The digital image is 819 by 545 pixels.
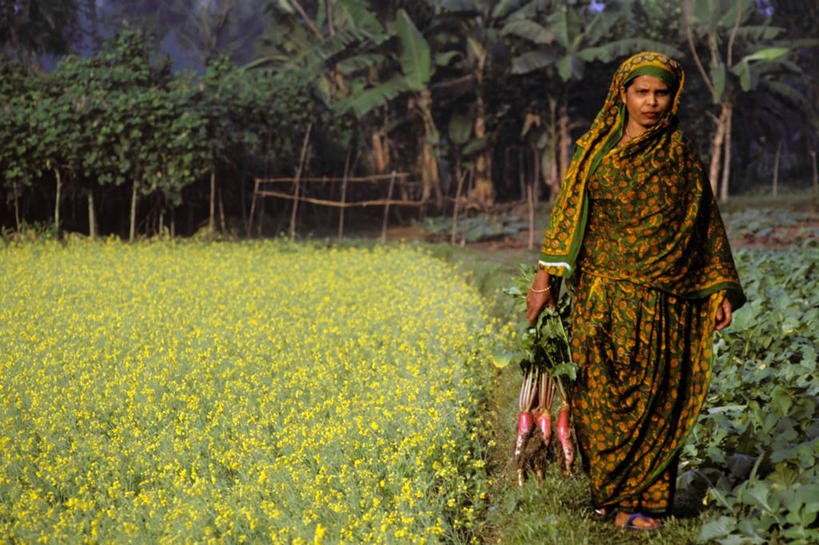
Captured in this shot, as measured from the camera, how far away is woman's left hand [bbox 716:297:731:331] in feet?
10.8

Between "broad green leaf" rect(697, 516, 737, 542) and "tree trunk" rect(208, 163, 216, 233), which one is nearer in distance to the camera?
"broad green leaf" rect(697, 516, 737, 542)

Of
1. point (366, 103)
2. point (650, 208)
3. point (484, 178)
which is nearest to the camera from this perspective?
point (650, 208)

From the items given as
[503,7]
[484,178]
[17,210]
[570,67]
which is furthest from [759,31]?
[17,210]

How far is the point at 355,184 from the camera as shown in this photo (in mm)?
21750

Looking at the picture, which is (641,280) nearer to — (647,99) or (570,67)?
(647,99)

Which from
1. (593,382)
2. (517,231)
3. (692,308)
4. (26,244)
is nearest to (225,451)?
(593,382)

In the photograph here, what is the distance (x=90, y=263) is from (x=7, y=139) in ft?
13.4

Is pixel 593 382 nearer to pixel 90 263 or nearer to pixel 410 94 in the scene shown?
pixel 90 263

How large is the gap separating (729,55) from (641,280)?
1910 cm

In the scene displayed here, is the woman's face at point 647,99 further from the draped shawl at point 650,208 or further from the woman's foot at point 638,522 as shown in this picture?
the woman's foot at point 638,522

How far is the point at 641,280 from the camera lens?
10.5 feet

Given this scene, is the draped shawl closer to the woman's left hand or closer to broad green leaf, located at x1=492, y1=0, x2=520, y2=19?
the woman's left hand

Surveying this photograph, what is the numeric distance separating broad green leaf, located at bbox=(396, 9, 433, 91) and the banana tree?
676 centimetres

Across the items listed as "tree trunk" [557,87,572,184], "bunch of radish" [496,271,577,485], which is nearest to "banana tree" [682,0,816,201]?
"tree trunk" [557,87,572,184]
